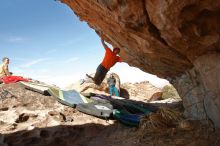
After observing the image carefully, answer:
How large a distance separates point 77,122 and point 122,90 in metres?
10.7

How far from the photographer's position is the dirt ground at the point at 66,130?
814 centimetres

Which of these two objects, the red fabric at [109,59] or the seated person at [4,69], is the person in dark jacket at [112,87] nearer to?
the seated person at [4,69]

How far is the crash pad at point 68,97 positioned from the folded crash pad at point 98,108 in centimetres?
55

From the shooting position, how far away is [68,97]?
13.5 metres

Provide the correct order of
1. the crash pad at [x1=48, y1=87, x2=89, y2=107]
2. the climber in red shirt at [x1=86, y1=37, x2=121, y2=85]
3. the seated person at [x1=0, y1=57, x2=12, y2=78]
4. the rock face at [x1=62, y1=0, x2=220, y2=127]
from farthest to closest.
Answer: the seated person at [x1=0, y1=57, x2=12, y2=78], the crash pad at [x1=48, y1=87, x2=89, y2=107], the climber in red shirt at [x1=86, y1=37, x2=121, y2=85], the rock face at [x1=62, y1=0, x2=220, y2=127]

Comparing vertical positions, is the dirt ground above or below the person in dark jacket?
A: below

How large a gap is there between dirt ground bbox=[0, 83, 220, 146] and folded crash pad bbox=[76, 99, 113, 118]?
0.22 meters

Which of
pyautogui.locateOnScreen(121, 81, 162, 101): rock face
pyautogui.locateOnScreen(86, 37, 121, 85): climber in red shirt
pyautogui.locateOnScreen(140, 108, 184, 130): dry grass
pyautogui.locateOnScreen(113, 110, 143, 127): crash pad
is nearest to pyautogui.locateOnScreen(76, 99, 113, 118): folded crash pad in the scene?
pyautogui.locateOnScreen(113, 110, 143, 127): crash pad

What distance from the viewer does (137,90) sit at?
2198 centimetres

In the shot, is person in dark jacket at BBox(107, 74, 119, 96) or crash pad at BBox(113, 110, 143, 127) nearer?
crash pad at BBox(113, 110, 143, 127)

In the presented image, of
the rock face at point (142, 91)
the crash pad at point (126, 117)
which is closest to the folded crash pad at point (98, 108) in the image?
the crash pad at point (126, 117)

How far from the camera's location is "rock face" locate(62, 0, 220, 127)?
629cm

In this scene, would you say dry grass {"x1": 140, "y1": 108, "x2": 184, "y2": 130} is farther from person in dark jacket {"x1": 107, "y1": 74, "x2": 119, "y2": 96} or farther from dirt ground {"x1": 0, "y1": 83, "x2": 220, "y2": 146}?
person in dark jacket {"x1": 107, "y1": 74, "x2": 119, "y2": 96}

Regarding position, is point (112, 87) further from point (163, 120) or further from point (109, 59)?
point (163, 120)
